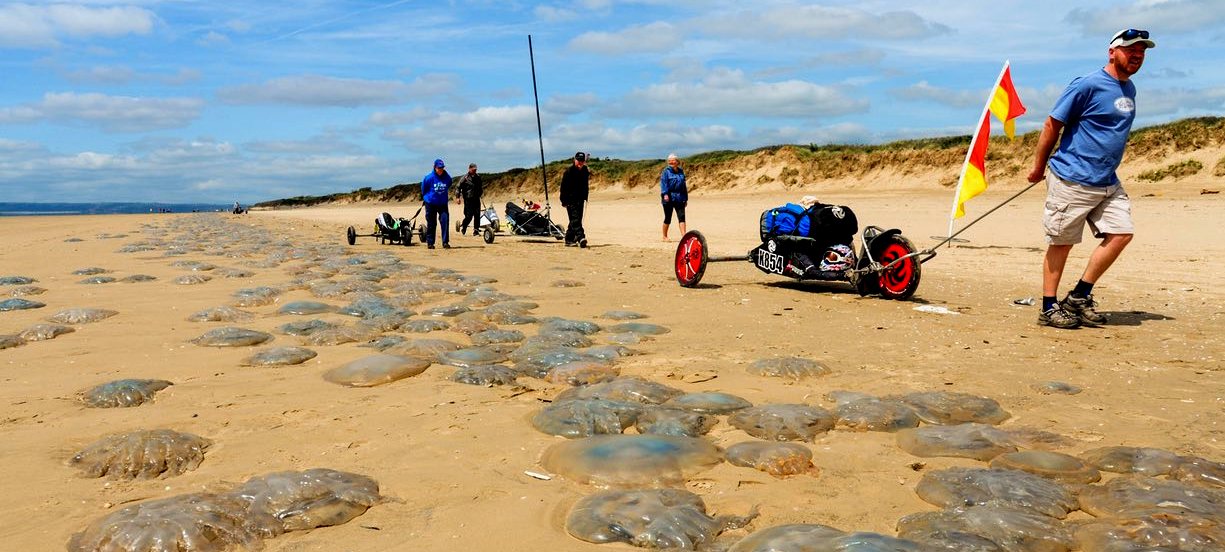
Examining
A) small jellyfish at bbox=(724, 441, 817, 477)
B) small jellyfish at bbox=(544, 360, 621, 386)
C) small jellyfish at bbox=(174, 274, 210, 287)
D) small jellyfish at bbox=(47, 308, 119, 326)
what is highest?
small jellyfish at bbox=(174, 274, 210, 287)

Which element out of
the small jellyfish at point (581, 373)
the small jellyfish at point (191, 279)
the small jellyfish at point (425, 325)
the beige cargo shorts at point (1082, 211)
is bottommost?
the small jellyfish at point (581, 373)

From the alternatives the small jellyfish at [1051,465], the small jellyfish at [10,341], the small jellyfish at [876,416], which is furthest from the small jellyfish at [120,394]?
the small jellyfish at [1051,465]

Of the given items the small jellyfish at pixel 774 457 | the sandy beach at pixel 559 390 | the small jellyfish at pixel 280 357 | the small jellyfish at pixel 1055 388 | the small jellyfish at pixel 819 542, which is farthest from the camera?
the small jellyfish at pixel 280 357

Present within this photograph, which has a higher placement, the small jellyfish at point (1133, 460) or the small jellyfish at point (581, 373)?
the small jellyfish at point (581, 373)

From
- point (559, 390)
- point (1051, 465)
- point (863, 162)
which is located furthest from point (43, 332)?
point (863, 162)

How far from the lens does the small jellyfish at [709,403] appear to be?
3574 millimetres

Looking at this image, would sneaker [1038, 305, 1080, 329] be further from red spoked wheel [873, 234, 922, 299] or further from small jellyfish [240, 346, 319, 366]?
small jellyfish [240, 346, 319, 366]

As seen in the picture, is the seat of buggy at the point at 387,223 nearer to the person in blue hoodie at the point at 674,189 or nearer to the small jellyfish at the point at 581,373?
the person in blue hoodie at the point at 674,189

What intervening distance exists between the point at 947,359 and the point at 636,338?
1839 mm

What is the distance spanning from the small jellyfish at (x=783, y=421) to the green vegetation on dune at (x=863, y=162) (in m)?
25.0

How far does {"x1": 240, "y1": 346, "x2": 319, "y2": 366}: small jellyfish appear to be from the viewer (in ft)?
14.7

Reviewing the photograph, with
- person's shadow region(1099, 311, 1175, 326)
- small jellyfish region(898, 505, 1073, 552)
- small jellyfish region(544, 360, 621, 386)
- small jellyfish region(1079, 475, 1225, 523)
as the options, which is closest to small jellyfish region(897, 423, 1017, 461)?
small jellyfish region(1079, 475, 1225, 523)

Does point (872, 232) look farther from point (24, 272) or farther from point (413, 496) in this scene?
point (24, 272)

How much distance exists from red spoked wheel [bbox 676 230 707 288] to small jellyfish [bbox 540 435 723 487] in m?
4.89
